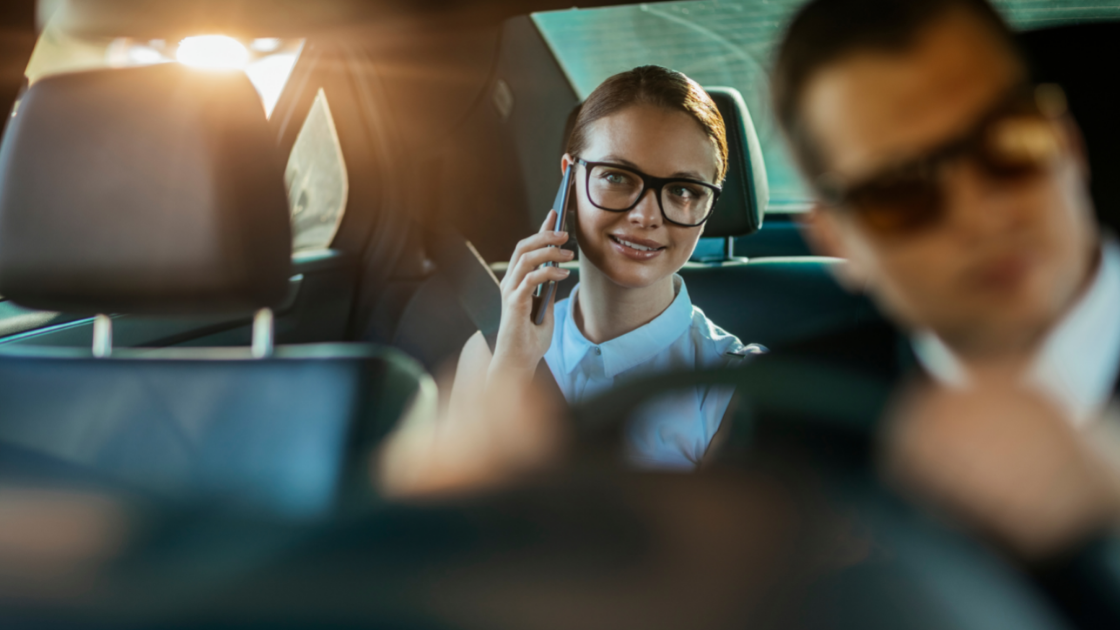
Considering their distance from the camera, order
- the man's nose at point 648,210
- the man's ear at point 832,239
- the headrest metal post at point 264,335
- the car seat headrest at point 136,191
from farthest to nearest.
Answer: the headrest metal post at point 264,335 → the man's nose at point 648,210 → the car seat headrest at point 136,191 → the man's ear at point 832,239

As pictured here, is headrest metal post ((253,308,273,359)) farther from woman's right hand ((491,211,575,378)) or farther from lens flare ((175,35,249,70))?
lens flare ((175,35,249,70))

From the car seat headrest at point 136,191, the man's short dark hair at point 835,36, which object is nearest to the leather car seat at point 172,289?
the car seat headrest at point 136,191

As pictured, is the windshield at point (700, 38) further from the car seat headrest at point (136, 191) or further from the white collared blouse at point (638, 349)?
the car seat headrest at point (136, 191)

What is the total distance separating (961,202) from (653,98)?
73 cm

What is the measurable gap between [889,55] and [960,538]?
0.36 metres

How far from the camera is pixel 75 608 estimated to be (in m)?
0.79

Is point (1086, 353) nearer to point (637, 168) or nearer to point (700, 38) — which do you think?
point (637, 168)

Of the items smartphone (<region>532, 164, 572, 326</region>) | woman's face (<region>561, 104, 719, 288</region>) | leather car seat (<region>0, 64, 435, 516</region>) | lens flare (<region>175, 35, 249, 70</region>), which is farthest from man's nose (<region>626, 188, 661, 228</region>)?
lens flare (<region>175, 35, 249, 70</region>)

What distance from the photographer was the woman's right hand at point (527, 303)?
4.18ft

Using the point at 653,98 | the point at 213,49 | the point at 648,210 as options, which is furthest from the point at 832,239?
the point at 213,49

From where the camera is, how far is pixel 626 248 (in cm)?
122

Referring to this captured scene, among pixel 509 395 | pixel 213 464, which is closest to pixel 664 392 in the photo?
pixel 509 395

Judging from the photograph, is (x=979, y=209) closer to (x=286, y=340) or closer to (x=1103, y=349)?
(x=1103, y=349)

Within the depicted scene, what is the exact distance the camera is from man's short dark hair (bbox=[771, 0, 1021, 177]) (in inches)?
23.5
